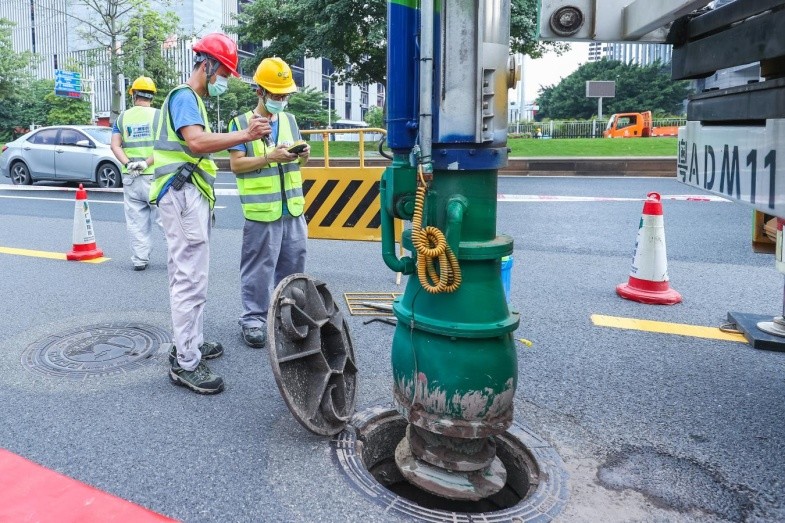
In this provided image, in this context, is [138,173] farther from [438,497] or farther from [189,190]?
[438,497]

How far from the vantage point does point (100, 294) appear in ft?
18.0

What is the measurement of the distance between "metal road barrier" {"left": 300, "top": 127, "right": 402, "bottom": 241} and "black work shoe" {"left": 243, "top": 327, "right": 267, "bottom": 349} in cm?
208

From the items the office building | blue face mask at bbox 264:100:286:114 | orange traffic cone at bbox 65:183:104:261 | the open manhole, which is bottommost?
the open manhole

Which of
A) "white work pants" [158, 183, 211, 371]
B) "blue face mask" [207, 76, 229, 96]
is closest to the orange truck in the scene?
"blue face mask" [207, 76, 229, 96]

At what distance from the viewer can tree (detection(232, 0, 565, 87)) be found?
2345 centimetres

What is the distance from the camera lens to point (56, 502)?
7.96 ft

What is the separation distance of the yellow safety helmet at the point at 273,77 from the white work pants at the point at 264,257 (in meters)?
0.83

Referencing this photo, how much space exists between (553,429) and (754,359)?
68.8 inches

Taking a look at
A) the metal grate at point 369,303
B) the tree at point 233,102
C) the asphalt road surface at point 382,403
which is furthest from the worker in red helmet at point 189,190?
the tree at point 233,102

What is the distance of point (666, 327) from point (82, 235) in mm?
5963

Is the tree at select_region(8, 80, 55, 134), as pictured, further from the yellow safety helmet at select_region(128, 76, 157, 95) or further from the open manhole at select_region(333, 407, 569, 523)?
the open manhole at select_region(333, 407, 569, 523)

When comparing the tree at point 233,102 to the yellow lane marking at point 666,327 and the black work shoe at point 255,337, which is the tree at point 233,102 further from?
the yellow lane marking at point 666,327

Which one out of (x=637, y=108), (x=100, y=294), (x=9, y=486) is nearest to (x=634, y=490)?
(x=9, y=486)

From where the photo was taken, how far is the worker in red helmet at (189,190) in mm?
3391
